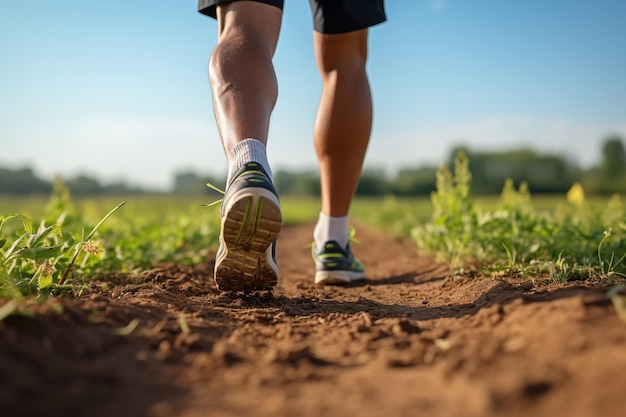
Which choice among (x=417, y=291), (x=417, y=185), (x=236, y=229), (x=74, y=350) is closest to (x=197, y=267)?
(x=417, y=291)

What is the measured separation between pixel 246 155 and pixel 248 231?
283 mm

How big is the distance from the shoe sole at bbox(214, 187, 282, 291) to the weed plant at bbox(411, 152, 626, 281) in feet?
4.03

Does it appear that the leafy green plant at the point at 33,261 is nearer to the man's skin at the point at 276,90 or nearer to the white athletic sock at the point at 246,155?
the white athletic sock at the point at 246,155

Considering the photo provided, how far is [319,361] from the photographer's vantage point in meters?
1.31

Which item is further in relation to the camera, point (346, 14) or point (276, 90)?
point (346, 14)

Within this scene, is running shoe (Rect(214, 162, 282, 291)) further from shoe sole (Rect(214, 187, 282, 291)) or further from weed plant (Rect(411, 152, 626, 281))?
weed plant (Rect(411, 152, 626, 281))

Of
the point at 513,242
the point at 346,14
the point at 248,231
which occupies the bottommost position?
the point at 513,242

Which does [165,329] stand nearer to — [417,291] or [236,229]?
[236,229]

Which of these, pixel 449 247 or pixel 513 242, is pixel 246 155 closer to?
pixel 513 242

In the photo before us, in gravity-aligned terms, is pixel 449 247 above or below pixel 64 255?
below

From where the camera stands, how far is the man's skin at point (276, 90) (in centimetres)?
206

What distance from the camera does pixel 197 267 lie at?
3715 millimetres

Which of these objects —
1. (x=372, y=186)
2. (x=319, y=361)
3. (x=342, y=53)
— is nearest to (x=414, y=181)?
(x=372, y=186)

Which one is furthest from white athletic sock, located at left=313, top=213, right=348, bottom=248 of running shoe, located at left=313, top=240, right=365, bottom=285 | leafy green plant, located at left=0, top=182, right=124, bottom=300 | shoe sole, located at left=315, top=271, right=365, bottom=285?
leafy green plant, located at left=0, top=182, right=124, bottom=300
